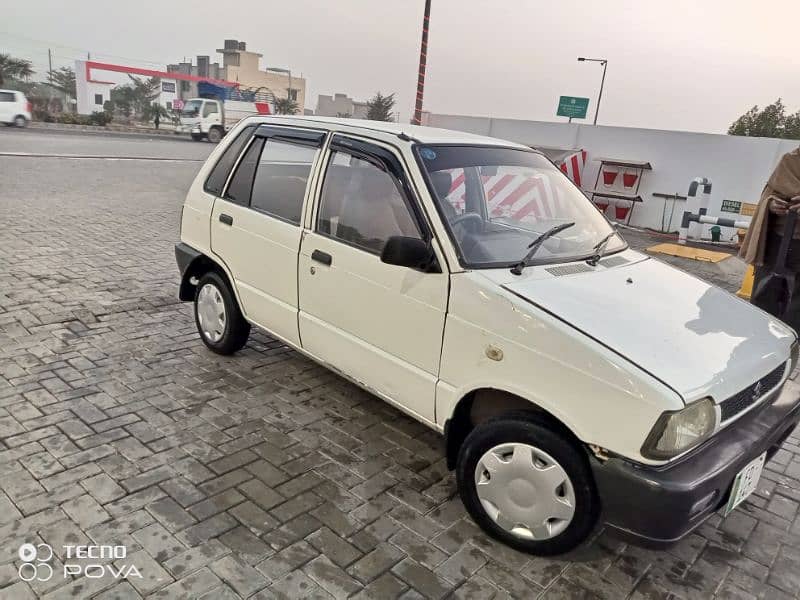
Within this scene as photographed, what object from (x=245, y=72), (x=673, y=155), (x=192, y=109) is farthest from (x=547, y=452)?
(x=245, y=72)

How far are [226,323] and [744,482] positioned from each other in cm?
345

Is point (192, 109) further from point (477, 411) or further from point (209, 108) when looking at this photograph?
point (477, 411)

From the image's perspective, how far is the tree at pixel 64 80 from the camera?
57.8 metres

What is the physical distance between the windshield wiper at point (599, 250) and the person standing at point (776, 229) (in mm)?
1867

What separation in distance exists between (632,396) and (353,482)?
1624mm

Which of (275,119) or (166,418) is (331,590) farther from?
(275,119)

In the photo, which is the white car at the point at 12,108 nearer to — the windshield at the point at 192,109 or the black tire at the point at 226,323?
the windshield at the point at 192,109

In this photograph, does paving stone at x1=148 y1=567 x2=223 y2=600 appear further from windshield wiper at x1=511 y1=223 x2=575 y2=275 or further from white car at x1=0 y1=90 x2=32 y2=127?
white car at x1=0 y1=90 x2=32 y2=127

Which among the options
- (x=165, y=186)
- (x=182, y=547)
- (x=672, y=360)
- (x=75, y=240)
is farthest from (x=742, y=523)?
(x=165, y=186)

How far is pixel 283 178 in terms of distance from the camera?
3.95 meters

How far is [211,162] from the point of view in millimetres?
4516

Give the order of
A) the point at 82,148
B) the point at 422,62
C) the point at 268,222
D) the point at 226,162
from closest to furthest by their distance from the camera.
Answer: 1. the point at 268,222
2. the point at 226,162
3. the point at 422,62
4. the point at 82,148

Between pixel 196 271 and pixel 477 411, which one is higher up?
pixel 196 271

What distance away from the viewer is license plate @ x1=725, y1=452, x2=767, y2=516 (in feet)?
8.42
